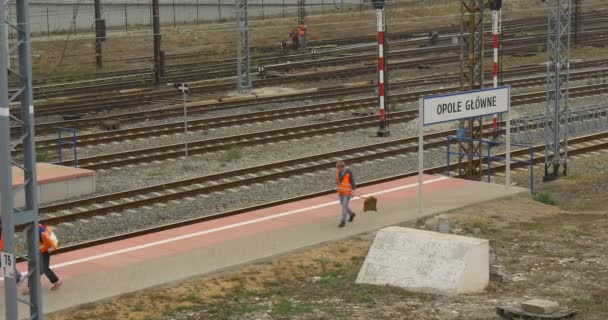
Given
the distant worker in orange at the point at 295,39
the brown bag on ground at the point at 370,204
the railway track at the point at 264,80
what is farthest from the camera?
the distant worker in orange at the point at 295,39

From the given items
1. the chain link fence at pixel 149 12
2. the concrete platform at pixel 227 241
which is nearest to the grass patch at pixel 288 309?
the concrete platform at pixel 227 241

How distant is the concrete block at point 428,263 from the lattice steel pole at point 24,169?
591cm

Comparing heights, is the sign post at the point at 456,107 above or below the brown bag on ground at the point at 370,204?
above

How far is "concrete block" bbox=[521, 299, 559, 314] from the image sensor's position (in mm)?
13945

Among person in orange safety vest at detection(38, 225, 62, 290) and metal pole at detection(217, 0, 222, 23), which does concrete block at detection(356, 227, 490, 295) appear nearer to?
person in orange safety vest at detection(38, 225, 62, 290)

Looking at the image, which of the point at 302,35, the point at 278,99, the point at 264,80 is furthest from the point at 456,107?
the point at 302,35

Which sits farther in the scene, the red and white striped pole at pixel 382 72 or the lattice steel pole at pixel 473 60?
the red and white striped pole at pixel 382 72

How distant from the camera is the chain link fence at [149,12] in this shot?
63.4 meters

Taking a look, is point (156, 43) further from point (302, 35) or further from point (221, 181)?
point (221, 181)

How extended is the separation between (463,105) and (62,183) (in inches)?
324

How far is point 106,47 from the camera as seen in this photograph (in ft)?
192

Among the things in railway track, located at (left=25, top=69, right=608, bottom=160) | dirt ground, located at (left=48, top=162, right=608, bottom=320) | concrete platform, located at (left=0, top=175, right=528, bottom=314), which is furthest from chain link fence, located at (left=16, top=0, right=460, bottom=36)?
dirt ground, located at (left=48, top=162, right=608, bottom=320)

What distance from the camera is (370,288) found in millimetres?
15914

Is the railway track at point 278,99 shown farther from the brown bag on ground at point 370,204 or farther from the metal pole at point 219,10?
the metal pole at point 219,10
